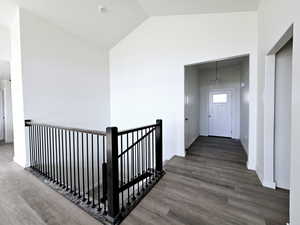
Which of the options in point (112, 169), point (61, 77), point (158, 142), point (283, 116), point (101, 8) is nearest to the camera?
point (112, 169)

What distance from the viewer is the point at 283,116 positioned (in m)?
2.14

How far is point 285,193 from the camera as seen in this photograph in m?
2.11

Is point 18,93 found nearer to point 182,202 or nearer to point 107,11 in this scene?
point 107,11

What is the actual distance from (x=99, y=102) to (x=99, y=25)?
6.90 feet

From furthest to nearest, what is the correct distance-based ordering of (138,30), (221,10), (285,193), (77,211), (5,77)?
1. (5,77)
2. (138,30)
3. (221,10)
4. (285,193)
5. (77,211)

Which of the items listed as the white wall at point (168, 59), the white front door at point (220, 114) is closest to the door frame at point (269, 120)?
the white wall at point (168, 59)

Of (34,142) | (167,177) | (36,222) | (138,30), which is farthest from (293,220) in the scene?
(138,30)

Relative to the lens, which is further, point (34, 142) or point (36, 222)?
point (34, 142)

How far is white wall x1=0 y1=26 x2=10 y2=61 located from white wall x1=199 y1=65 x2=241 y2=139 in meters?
6.18

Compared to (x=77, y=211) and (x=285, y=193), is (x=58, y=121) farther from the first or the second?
(x=285, y=193)

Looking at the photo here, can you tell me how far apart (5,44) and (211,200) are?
223 inches

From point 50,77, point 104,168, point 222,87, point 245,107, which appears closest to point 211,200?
point 104,168

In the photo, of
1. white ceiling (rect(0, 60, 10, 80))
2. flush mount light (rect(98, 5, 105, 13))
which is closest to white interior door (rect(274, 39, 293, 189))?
flush mount light (rect(98, 5, 105, 13))

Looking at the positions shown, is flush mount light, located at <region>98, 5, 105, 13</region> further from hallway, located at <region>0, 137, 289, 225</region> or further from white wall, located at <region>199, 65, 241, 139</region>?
white wall, located at <region>199, 65, 241, 139</region>
